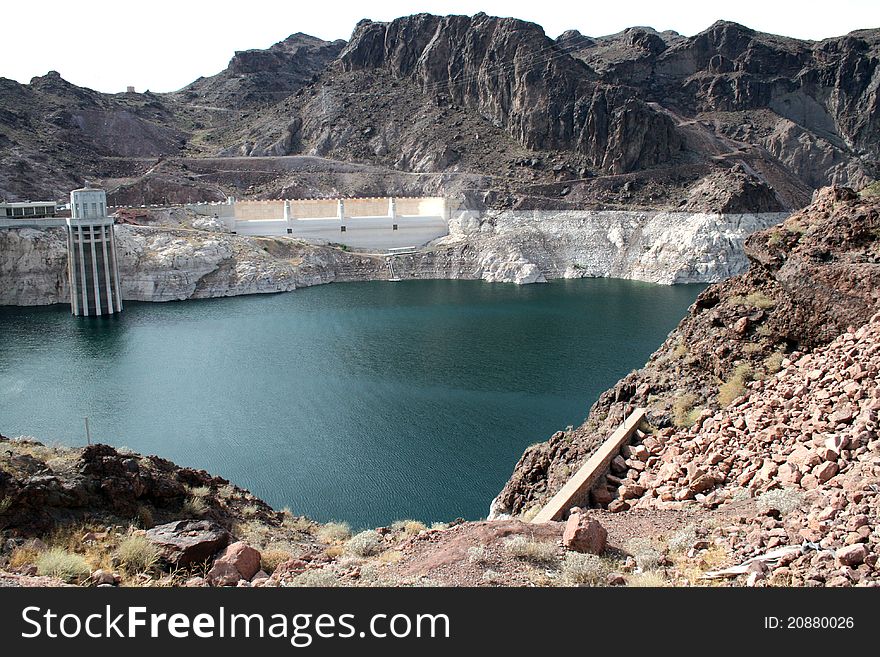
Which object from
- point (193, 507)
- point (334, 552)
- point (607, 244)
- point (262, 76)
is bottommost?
point (334, 552)

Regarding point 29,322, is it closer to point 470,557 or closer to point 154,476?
point 154,476

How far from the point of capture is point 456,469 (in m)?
25.9

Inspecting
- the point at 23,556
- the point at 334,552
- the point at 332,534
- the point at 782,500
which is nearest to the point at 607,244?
the point at 332,534

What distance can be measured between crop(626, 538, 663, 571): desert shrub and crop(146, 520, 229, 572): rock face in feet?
16.7

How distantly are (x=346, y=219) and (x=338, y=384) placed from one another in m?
46.1

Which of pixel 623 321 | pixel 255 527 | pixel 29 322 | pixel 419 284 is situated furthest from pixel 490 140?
pixel 255 527

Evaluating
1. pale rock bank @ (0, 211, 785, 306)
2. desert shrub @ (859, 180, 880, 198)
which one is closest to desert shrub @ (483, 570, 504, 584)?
desert shrub @ (859, 180, 880, 198)

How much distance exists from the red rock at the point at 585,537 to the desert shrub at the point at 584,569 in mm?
180

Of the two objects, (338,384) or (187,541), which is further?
(338,384)

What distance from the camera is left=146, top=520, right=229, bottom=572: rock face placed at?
9258mm

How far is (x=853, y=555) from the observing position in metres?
7.05

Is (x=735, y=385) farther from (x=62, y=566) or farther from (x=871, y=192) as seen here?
(x=62, y=566)

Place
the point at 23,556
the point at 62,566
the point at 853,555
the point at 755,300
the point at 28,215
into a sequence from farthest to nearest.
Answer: the point at 28,215, the point at 755,300, the point at 23,556, the point at 62,566, the point at 853,555

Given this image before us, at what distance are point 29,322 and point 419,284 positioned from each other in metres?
32.7
